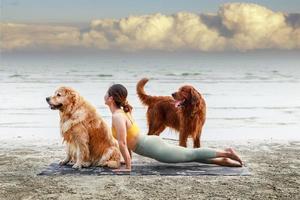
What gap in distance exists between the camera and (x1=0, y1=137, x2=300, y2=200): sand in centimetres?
516

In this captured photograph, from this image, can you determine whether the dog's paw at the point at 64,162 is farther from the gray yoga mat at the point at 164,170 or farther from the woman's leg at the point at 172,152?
the woman's leg at the point at 172,152

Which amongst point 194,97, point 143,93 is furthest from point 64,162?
point 194,97

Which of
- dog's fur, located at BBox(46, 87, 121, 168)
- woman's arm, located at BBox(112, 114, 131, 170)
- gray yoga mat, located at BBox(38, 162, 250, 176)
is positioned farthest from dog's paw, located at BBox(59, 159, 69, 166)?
woman's arm, located at BBox(112, 114, 131, 170)

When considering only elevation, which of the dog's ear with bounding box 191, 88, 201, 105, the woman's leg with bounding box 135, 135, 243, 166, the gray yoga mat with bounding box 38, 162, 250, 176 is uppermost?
the dog's ear with bounding box 191, 88, 201, 105

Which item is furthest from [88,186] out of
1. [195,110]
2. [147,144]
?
[195,110]

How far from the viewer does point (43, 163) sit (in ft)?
22.8

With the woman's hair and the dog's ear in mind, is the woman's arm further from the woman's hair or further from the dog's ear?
the dog's ear

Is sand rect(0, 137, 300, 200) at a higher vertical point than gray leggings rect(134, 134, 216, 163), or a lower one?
lower

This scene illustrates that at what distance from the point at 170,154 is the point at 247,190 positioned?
1.40 metres

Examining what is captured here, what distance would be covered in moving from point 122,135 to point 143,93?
1.81m

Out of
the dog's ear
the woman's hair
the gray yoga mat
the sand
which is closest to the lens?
the sand

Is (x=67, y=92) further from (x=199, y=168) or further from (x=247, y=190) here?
(x=247, y=190)

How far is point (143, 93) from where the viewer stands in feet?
26.1

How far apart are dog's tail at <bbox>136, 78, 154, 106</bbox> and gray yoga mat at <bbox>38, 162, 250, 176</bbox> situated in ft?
5.21
